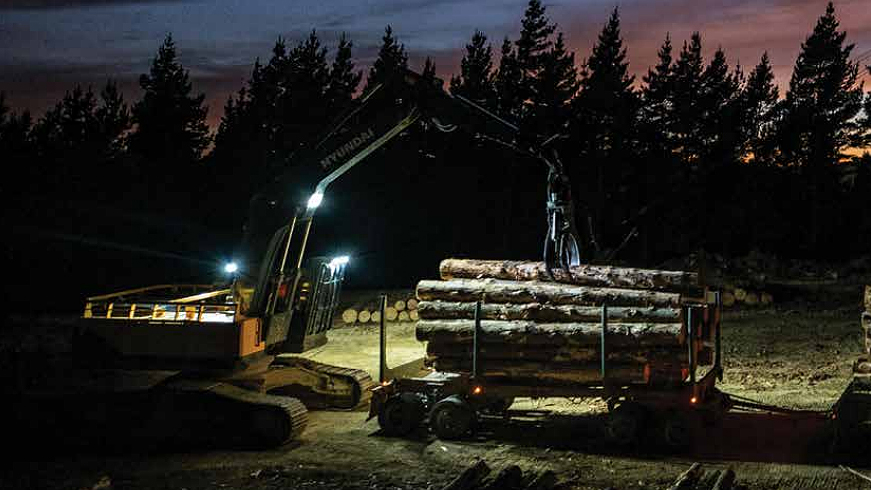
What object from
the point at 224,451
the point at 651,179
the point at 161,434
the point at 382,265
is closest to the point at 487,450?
the point at 224,451

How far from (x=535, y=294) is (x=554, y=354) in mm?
825

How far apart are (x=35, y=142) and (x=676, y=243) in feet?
123

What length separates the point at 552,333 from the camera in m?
11.8

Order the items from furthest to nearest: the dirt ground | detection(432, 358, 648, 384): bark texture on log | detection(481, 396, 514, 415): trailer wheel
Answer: detection(481, 396, 514, 415): trailer wheel
detection(432, 358, 648, 384): bark texture on log
the dirt ground

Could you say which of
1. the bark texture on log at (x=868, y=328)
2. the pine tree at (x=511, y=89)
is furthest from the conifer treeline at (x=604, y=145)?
the bark texture on log at (x=868, y=328)

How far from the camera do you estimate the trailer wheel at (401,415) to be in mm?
12453

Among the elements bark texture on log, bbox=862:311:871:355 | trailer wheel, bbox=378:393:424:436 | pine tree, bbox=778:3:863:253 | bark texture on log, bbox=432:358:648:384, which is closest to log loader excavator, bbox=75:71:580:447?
trailer wheel, bbox=378:393:424:436

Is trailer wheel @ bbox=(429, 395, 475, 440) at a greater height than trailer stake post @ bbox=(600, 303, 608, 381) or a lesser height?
lesser

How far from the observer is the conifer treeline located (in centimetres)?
4900

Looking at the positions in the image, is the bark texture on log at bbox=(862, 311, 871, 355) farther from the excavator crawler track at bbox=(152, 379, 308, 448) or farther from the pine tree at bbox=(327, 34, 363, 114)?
the pine tree at bbox=(327, 34, 363, 114)

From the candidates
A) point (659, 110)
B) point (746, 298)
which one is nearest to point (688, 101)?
point (659, 110)

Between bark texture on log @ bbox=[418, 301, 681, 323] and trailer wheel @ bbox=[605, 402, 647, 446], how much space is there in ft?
3.63

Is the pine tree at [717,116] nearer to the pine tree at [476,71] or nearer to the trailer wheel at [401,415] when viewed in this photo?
the pine tree at [476,71]

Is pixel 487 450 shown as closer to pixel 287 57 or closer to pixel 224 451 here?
pixel 224 451
